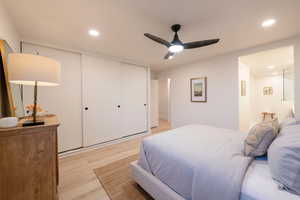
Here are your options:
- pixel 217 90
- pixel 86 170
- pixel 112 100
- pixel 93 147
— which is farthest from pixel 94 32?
pixel 217 90

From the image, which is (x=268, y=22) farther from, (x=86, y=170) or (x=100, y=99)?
(x=86, y=170)

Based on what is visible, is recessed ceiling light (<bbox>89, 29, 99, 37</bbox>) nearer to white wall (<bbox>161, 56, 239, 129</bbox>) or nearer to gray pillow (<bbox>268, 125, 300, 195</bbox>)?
gray pillow (<bbox>268, 125, 300, 195</bbox>)

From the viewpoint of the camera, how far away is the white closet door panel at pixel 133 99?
3641mm

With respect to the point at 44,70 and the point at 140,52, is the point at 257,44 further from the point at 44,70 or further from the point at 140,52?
the point at 44,70

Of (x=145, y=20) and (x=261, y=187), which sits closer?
(x=261, y=187)

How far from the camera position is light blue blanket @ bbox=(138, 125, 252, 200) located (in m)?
0.92

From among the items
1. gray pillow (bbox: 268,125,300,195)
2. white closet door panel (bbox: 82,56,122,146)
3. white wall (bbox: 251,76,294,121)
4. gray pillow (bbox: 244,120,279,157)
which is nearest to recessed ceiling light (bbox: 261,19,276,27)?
gray pillow (bbox: 244,120,279,157)

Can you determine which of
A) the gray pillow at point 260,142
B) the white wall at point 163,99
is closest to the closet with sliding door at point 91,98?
the white wall at point 163,99

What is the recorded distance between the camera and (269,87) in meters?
4.87

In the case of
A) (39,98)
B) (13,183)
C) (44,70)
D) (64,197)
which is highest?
(44,70)

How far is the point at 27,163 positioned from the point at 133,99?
2927mm

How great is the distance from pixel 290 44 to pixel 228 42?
3.74ft

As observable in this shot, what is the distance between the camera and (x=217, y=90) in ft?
11.2

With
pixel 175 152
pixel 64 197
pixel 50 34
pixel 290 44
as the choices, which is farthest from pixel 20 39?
pixel 290 44
